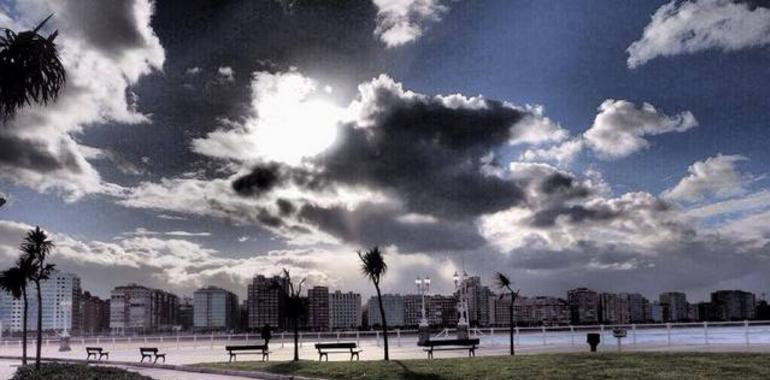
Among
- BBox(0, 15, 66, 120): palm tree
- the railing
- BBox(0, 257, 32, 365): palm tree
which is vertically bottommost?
the railing

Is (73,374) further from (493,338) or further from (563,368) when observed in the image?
(493,338)

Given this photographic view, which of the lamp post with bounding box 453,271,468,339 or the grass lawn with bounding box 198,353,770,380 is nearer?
the grass lawn with bounding box 198,353,770,380

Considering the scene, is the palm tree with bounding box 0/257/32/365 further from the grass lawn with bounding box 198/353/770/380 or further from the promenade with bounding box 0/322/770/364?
the grass lawn with bounding box 198/353/770/380

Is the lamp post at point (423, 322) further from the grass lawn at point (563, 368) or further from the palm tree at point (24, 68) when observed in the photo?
the palm tree at point (24, 68)

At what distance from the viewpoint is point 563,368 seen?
2216 cm

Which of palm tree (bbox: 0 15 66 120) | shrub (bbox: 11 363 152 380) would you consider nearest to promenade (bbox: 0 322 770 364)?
shrub (bbox: 11 363 152 380)

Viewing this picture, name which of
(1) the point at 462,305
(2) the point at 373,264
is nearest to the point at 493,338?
(1) the point at 462,305

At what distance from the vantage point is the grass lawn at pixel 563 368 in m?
19.8

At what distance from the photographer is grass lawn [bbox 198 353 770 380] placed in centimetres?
1984

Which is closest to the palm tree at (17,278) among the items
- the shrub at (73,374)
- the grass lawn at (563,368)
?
the shrub at (73,374)

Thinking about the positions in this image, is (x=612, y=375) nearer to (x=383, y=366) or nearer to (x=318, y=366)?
(x=383, y=366)

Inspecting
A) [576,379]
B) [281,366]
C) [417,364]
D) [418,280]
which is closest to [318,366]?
[281,366]

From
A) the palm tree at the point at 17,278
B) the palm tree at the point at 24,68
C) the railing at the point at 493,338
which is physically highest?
the palm tree at the point at 24,68

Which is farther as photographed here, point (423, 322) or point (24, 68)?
→ point (423, 322)
